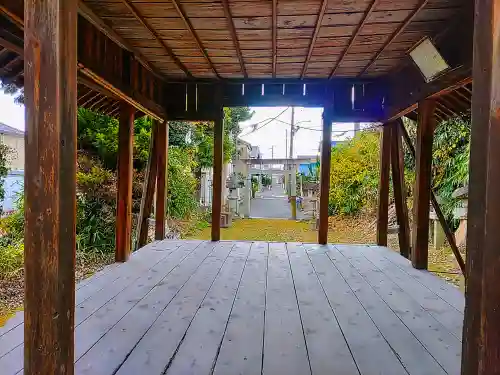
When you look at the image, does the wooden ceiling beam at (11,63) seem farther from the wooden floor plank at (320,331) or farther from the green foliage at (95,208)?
the green foliage at (95,208)

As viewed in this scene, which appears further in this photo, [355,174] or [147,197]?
[355,174]

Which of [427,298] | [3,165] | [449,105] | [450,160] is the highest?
[449,105]

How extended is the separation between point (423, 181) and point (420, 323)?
1.83 m

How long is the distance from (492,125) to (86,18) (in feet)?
9.55

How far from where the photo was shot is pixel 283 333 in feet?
6.98

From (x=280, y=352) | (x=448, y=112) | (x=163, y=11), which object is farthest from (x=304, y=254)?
(x=163, y=11)

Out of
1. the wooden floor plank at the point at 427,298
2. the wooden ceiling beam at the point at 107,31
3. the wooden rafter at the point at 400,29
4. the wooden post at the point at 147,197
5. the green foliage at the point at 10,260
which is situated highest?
the wooden rafter at the point at 400,29

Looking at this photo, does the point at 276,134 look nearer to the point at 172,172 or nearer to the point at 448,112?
the point at 172,172

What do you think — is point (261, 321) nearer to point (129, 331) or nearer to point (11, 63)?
point (129, 331)

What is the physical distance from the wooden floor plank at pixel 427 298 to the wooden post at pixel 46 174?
80.7 inches

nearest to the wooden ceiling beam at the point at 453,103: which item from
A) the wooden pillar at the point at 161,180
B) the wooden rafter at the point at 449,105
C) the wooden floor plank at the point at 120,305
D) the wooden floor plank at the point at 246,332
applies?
the wooden rafter at the point at 449,105

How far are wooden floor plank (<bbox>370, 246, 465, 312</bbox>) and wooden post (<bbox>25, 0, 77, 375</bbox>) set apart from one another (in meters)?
2.52

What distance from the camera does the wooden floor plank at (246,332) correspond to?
68.5 inches

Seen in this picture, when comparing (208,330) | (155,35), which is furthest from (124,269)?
(155,35)
